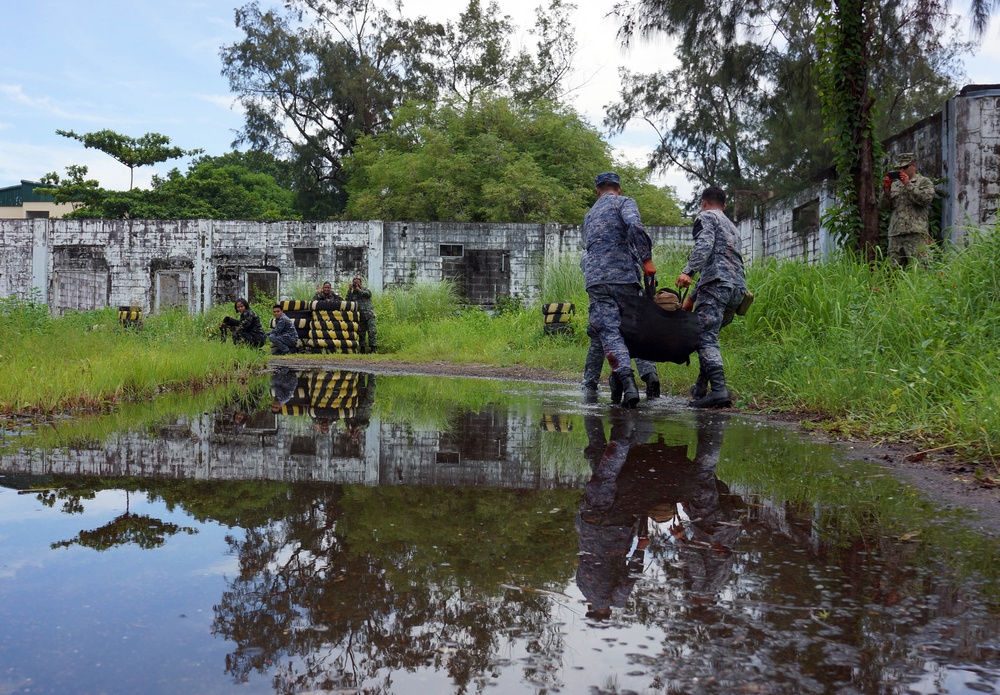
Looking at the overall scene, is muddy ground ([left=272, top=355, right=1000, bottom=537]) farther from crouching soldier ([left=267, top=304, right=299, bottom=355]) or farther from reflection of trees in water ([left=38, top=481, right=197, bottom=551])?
crouching soldier ([left=267, top=304, right=299, bottom=355])

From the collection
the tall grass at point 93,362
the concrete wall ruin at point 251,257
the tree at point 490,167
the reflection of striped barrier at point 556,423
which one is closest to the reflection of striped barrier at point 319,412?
the tall grass at point 93,362

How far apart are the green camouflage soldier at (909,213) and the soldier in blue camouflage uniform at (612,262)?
14.1ft

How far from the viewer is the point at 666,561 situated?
2518mm

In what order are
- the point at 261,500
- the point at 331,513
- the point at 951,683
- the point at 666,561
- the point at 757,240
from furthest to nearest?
the point at 757,240 → the point at 261,500 → the point at 331,513 → the point at 666,561 → the point at 951,683

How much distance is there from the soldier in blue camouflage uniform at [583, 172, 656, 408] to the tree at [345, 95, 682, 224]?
2110 centimetres

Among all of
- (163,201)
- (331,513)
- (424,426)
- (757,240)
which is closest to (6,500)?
(331,513)

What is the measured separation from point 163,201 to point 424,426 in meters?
37.9

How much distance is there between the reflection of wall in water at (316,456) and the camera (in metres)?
3.81

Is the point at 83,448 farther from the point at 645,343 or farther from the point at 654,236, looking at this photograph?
the point at 654,236

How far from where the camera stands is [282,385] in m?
9.13

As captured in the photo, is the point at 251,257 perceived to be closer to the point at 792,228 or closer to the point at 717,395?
the point at 792,228

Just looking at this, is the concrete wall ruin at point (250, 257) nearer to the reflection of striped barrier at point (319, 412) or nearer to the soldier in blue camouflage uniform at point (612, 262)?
the soldier in blue camouflage uniform at point (612, 262)

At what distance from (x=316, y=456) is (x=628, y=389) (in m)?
3.06

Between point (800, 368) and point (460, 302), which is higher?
point (460, 302)
